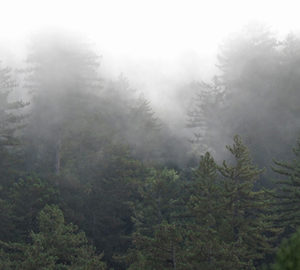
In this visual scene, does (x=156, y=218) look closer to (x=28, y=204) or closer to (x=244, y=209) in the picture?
(x=244, y=209)

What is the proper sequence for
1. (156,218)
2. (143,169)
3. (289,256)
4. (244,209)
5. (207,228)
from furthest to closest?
(143,169) < (156,218) < (244,209) < (207,228) < (289,256)

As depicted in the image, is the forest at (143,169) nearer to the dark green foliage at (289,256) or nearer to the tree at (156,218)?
the tree at (156,218)

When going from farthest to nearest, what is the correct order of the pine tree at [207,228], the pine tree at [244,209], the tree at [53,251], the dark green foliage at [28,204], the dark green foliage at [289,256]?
the dark green foliage at [28,204]
the pine tree at [244,209]
the tree at [53,251]
the pine tree at [207,228]
the dark green foliage at [289,256]

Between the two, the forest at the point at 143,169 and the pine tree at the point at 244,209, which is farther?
the pine tree at the point at 244,209

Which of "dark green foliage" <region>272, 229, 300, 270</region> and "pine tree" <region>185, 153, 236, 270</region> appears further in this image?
"pine tree" <region>185, 153, 236, 270</region>

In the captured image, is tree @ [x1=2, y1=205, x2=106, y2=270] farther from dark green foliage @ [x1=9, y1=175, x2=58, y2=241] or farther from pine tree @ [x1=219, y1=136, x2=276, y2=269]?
pine tree @ [x1=219, y1=136, x2=276, y2=269]

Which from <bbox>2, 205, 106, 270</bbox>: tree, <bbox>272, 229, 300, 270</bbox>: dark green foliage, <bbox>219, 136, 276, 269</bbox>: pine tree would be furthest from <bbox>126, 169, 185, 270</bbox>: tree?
<bbox>272, 229, 300, 270</bbox>: dark green foliage

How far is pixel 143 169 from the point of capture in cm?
2742

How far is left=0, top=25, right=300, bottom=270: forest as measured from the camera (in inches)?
640

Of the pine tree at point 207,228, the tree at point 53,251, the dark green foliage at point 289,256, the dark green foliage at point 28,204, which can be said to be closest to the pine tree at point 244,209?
the pine tree at point 207,228

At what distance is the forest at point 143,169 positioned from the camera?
53.3 feet

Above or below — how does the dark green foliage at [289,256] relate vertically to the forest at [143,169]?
below

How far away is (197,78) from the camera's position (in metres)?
55.0

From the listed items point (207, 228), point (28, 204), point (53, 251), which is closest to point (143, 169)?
point (28, 204)
